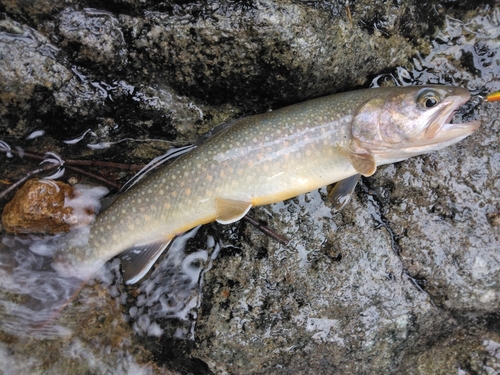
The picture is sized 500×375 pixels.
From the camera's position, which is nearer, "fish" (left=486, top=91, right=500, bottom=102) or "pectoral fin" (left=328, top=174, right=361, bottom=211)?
"pectoral fin" (left=328, top=174, right=361, bottom=211)

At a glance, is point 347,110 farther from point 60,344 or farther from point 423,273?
point 60,344

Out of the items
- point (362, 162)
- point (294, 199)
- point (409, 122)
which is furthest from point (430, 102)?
point (294, 199)

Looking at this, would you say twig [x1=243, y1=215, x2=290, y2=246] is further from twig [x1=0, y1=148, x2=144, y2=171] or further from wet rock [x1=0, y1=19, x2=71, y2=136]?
wet rock [x1=0, y1=19, x2=71, y2=136]

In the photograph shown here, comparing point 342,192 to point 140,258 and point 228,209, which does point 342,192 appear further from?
point 140,258

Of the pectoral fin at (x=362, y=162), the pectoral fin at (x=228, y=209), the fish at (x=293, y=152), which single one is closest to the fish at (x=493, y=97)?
the fish at (x=293, y=152)

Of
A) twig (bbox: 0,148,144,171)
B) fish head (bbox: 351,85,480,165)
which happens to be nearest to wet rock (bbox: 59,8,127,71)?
twig (bbox: 0,148,144,171)

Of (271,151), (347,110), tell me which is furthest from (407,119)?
(271,151)
